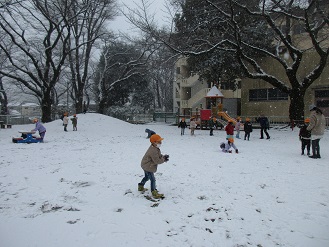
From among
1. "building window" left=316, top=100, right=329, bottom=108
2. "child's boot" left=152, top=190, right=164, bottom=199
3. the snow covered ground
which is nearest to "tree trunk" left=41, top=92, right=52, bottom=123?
the snow covered ground

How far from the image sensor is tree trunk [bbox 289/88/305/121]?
2033 centimetres

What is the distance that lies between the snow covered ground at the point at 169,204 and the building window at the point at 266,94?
724 inches

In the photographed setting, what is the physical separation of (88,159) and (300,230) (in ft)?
25.0

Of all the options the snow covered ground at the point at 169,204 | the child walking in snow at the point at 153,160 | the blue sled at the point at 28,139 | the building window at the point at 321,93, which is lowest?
the snow covered ground at the point at 169,204

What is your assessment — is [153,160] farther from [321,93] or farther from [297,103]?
[321,93]

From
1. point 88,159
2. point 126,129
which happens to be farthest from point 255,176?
point 126,129

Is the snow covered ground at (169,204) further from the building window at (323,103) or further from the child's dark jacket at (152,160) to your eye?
the building window at (323,103)

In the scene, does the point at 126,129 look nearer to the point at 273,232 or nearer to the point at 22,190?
the point at 22,190

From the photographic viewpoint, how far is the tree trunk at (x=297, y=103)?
20.3 metres

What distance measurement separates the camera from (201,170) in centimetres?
816

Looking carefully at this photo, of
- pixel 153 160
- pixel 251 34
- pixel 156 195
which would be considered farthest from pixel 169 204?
pixel 251 34

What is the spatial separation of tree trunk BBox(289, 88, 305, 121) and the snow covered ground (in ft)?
41.4

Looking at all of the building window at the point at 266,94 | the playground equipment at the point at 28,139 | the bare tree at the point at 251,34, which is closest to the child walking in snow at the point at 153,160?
the playground equipment at the point at 28,139

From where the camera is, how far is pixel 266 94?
2686cm
